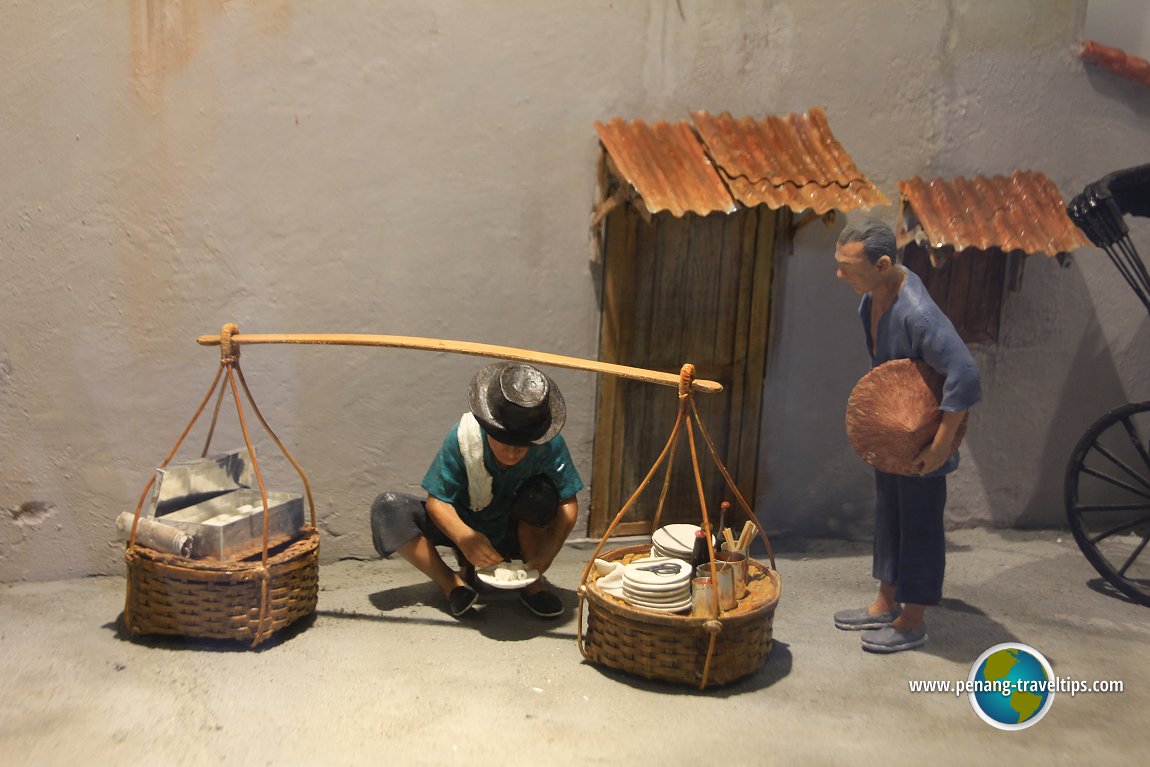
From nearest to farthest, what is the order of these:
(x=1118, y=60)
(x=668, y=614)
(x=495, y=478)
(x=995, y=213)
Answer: (x=668, y=614), (x=495, y=478), (x=995, y=213), (x=1118, y=60)

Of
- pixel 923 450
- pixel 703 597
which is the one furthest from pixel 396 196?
pixel 923 450

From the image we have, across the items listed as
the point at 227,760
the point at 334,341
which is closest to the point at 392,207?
the point at 334,341

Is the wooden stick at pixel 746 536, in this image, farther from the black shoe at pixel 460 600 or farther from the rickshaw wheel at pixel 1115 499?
the rickshaw wheel at pixel 1115 499

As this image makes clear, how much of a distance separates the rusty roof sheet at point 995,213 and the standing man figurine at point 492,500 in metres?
2.35

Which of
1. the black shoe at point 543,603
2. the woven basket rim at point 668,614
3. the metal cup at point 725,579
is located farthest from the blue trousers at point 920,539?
the black shoe at point 543,603

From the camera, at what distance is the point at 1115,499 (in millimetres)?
6531

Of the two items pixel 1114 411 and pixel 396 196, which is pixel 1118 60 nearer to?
pixel 1114 411

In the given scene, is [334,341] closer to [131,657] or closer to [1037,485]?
[131,657]

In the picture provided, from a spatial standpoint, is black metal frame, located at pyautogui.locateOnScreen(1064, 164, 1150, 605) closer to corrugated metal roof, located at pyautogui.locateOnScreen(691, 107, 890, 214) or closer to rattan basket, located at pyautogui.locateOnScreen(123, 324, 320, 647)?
corrugated metal roof, located at pyautogui.locateOnScreen(691, 107, 890, 214)

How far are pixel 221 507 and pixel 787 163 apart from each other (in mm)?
3231

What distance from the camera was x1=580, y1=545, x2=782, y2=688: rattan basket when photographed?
13.5ft

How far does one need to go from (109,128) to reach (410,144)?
1378 mm

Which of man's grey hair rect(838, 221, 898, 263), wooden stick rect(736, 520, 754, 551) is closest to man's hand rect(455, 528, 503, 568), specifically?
wooden stick rect(736, 520, 754, 551)

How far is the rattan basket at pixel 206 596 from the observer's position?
4328mm
